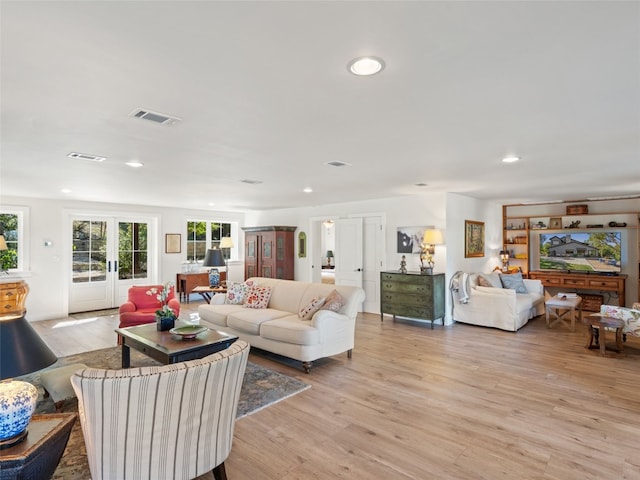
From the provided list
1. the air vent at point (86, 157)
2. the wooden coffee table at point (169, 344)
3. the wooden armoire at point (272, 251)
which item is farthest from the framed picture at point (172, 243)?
the air vent at point (86, 157)

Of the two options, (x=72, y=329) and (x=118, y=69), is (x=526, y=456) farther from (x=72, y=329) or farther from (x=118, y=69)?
(x=72, y=329)

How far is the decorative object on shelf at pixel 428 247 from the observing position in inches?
237

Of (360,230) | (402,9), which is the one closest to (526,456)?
(402,9)

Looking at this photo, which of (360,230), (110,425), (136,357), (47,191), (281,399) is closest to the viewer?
(110,425)

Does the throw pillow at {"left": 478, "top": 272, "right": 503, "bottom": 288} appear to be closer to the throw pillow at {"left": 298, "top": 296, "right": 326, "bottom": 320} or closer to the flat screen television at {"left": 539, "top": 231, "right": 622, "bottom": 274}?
the flat screen television at {"left": 539, "top": 231, "right": 622, "bottom": 274}

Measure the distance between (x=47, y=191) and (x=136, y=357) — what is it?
3.43 metres

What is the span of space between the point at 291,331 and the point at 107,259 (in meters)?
5.74

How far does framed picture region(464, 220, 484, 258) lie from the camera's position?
680 centimetres

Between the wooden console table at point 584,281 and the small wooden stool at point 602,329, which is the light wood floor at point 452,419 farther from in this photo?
the wooden console table at point 584,281

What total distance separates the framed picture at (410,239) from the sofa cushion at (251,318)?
2.86 metres

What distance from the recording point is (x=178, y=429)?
1.77m

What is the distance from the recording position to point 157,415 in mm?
1684

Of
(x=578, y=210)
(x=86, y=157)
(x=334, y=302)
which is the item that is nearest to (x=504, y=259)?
(x=578, y=210)

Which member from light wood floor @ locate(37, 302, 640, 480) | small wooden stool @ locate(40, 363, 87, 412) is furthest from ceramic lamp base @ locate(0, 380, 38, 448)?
small wooden stool @ locate(40, 363, 87, 412)
